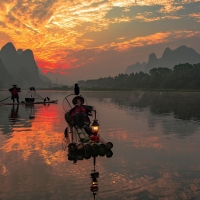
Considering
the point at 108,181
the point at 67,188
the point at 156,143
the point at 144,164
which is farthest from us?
the point at 156,143

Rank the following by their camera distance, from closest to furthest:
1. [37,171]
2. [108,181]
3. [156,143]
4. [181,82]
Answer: [108,181] < [37,171] < [156,143] < [181,82]

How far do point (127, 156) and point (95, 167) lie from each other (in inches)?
88.3

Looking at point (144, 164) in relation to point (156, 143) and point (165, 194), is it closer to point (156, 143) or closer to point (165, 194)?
point (165, 194)

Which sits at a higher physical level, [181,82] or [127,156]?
[181,82]

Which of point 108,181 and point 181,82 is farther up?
point 181,82

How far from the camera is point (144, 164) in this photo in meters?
10.8

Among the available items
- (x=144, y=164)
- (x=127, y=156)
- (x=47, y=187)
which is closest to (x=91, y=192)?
(x=47, y=187)

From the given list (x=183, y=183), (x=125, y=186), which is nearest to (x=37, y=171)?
(x=125, y=186)

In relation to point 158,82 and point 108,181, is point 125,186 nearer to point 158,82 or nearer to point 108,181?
point 108,181

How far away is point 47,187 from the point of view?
8297 millimetres

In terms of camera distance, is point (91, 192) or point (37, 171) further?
point (37, 171)

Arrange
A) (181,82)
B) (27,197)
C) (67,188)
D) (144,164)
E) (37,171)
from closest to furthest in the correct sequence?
(27,197) < (67,188) < (37,171) < (144,164) < (181,82)

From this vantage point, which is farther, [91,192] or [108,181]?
[108,181]

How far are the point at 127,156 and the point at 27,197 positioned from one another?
5.66 meters
